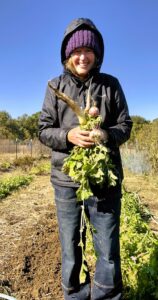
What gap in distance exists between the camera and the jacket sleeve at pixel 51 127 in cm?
241

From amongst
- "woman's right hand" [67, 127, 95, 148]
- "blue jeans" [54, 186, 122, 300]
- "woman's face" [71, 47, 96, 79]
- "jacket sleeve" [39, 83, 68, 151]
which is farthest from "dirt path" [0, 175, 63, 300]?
"woman's face" [71, 47, 96, 79]

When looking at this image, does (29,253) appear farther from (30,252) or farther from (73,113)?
→ (73,113)

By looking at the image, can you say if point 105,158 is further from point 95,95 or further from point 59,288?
point 59,288

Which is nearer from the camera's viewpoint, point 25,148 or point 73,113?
point 73,113

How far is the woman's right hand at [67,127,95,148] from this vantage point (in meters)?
2.25

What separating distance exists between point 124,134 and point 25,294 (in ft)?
6.49

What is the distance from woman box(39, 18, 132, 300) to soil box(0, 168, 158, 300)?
119 centimetres

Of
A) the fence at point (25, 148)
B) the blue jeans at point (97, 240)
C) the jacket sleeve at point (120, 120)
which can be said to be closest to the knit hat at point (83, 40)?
the jacket sleeve at point (120, 120)

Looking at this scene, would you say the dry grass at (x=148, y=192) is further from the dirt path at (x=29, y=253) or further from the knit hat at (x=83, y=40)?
the knit hat at (x=83, y=40)

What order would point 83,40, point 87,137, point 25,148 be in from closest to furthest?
point 87,137 → point 83,40 → point 25,148

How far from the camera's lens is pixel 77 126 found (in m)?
2.49

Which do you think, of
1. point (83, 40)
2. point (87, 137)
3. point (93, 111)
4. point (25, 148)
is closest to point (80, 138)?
point (87, 137)

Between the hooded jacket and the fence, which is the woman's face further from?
the fence

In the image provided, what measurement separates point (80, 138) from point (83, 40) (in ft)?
2.13
